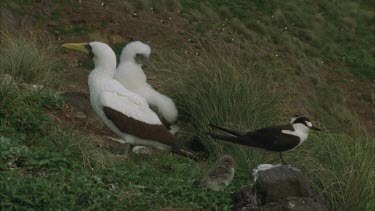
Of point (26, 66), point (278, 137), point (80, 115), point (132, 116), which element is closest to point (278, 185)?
point (278, 137)

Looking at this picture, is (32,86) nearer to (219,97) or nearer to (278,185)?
(219,97)

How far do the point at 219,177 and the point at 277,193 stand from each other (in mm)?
613

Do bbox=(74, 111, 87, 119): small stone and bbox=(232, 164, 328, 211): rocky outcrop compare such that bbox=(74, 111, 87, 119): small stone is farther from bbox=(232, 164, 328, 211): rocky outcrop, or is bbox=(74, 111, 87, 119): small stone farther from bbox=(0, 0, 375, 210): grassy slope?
bbox=(232, 164, 328, 211): rocky outcrop

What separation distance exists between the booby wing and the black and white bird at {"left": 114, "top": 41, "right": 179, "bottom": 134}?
90 centimetres

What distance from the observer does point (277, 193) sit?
26.5 feet

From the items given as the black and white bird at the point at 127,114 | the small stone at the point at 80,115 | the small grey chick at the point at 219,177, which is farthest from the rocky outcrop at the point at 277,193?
the small stone at the point at 80,115

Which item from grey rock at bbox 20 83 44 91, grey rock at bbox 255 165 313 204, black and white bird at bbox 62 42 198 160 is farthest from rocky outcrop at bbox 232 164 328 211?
grey rock at bbox 20 83 44 91

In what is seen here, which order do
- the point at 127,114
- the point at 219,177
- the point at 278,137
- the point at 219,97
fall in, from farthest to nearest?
the point at 219,97, the point at 127,114, the point at 278,137, the point at 219,177

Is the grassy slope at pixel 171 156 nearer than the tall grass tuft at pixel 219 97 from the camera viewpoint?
Yes

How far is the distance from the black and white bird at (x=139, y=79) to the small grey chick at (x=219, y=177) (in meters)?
2.41

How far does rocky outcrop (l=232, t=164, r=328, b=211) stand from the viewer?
7.95 meters

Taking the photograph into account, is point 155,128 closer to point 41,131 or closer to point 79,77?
point 41,131

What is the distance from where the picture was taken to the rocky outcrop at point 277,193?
7.95m

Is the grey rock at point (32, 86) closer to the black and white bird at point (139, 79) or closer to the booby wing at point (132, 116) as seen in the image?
the black and white bird at point (139, 79)
